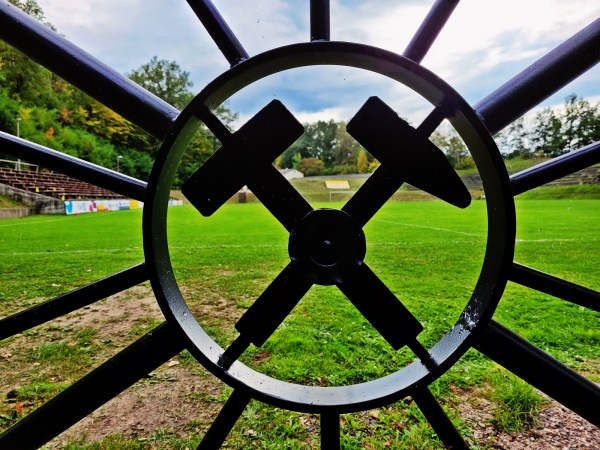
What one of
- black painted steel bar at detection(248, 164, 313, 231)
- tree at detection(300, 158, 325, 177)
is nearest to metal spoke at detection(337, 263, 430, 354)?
black painted steel bar at detection(248, 164, 313, 231)

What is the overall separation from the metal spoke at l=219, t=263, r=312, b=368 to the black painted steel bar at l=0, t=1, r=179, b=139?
55 cm

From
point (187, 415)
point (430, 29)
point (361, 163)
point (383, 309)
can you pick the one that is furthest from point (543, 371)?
point (361, 163)

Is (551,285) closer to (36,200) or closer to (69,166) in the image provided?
(69,166)

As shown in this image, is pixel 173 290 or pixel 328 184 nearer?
pixel 173 290

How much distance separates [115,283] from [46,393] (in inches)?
62.4

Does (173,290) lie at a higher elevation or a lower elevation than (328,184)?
lower

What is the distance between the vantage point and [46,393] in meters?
2.09

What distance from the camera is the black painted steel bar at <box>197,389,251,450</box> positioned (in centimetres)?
101

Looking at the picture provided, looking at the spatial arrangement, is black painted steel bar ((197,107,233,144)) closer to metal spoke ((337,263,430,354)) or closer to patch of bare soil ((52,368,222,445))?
metal spoke ((337,263,430,354))

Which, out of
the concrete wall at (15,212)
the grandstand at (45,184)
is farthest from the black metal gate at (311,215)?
the concrete wall at (15,212)

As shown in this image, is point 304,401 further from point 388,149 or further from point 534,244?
point 534,244

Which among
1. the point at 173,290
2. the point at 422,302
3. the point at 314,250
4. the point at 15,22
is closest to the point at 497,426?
the point at 314,250

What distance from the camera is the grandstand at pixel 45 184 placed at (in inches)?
715

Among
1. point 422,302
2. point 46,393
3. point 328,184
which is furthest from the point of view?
point 328,184
